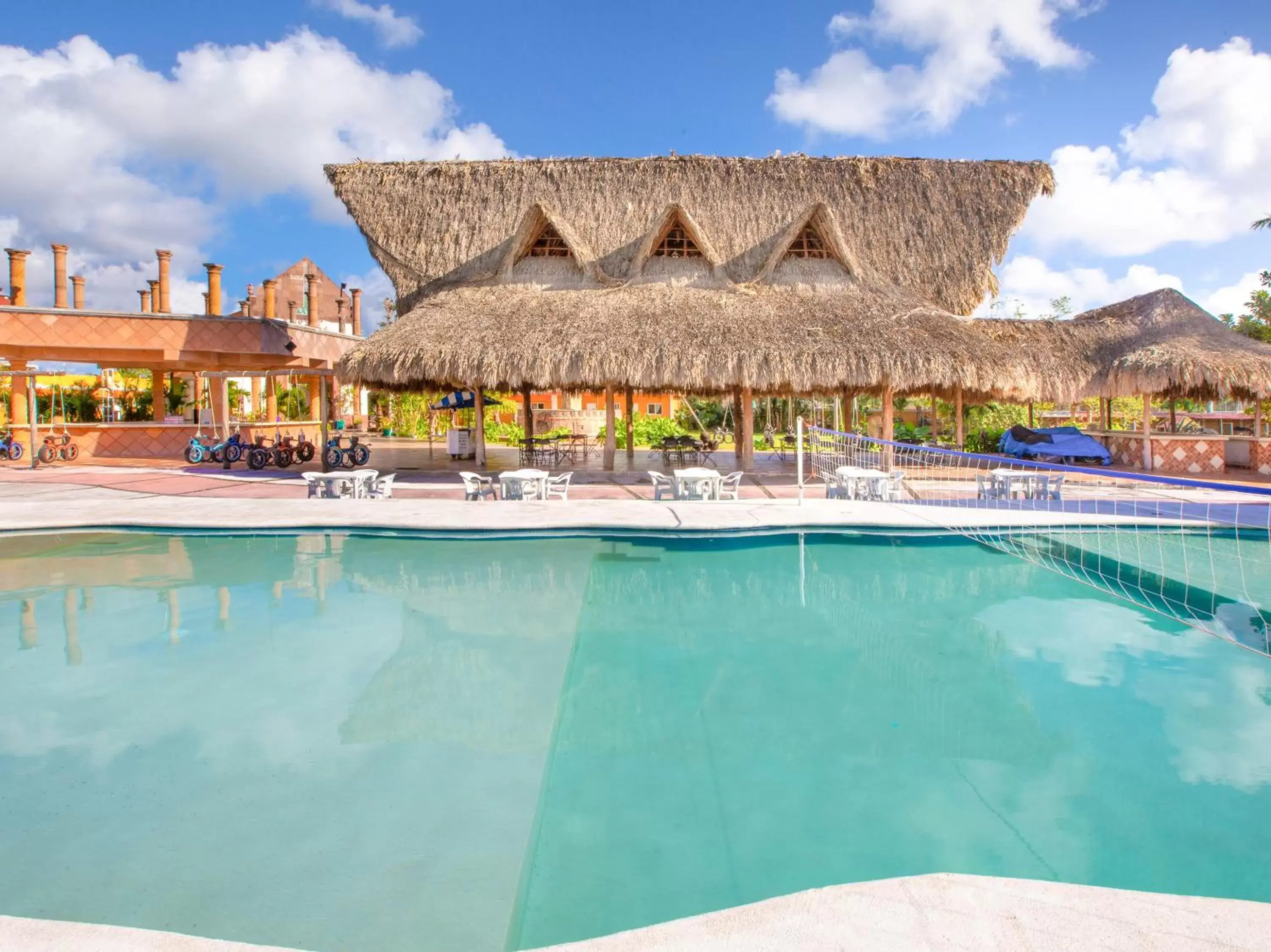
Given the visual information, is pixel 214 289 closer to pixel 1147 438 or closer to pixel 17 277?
pixel 17 277

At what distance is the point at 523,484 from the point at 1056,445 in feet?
39.3

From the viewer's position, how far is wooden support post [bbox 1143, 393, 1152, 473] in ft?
46.8

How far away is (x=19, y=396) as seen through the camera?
17.5 metres

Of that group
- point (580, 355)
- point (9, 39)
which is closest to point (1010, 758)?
point (580, 355)

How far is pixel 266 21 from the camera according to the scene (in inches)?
509

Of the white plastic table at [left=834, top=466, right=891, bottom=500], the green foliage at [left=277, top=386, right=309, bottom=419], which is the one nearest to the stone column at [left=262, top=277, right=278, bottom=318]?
the green foliage at [left=277, top=386, right=309, bottom=419]

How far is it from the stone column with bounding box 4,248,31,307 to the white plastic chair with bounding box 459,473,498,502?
13312mm

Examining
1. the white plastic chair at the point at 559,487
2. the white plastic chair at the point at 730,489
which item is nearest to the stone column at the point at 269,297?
the white plastic chair at the point at 559,487

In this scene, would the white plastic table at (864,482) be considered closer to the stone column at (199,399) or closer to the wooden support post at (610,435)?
the wooden support post at (610,435)

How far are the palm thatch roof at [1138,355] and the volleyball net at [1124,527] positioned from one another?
2.20 m

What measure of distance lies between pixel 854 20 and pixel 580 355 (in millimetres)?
7603

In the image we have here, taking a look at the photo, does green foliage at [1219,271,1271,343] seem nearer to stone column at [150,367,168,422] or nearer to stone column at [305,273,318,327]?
stone column at [305,273,318,327]

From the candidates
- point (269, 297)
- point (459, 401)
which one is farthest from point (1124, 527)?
point (269, 297)

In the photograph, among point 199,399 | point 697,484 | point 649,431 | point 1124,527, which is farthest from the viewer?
point 649,431
